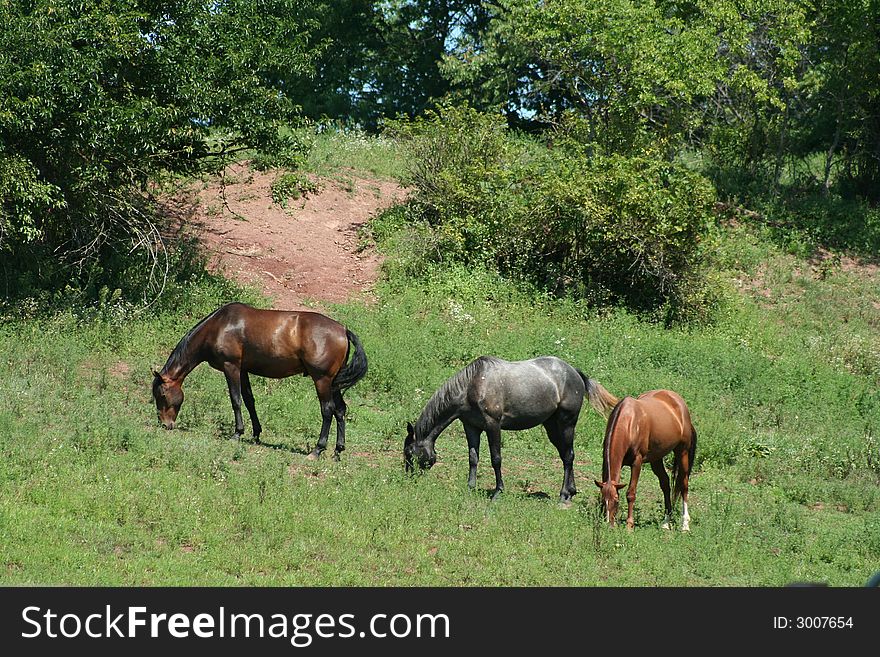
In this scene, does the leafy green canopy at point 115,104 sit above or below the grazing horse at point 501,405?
above

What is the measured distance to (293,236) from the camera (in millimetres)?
25688

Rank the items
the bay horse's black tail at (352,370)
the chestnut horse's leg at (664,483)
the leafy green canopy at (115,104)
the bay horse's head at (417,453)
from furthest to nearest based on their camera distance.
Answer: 1. the leafy green canopy at (115,104)
2. the bay horse's black tail at (352,370)
3. the bay horse's head at (417,453)
4. the chestnut horse's leg at (664,483)

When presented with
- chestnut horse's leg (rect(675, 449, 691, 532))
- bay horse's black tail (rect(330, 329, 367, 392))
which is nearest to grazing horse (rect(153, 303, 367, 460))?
bay horse's black tail (rect(330, 329, 367, 392))

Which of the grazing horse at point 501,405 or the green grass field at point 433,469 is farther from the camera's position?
the grazing horse at point 501,405

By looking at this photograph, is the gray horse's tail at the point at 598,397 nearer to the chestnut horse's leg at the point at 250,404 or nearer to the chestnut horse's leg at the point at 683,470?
the chestnut horse's leg at the point at 683,470

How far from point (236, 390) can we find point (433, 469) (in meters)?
2.86

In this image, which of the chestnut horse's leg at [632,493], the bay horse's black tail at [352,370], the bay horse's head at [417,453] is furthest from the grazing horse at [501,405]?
the bay horse's black tail at [352,370]

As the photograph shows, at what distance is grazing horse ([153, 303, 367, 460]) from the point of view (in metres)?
14.6

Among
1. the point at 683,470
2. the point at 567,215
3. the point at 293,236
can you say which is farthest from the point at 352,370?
the point at 293,236

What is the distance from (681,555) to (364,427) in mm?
6125

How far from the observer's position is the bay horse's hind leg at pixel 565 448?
13.3 meters

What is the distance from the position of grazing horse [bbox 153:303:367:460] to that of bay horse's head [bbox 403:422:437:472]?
1300 mm

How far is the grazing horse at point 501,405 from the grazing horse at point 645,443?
3.44 ft
